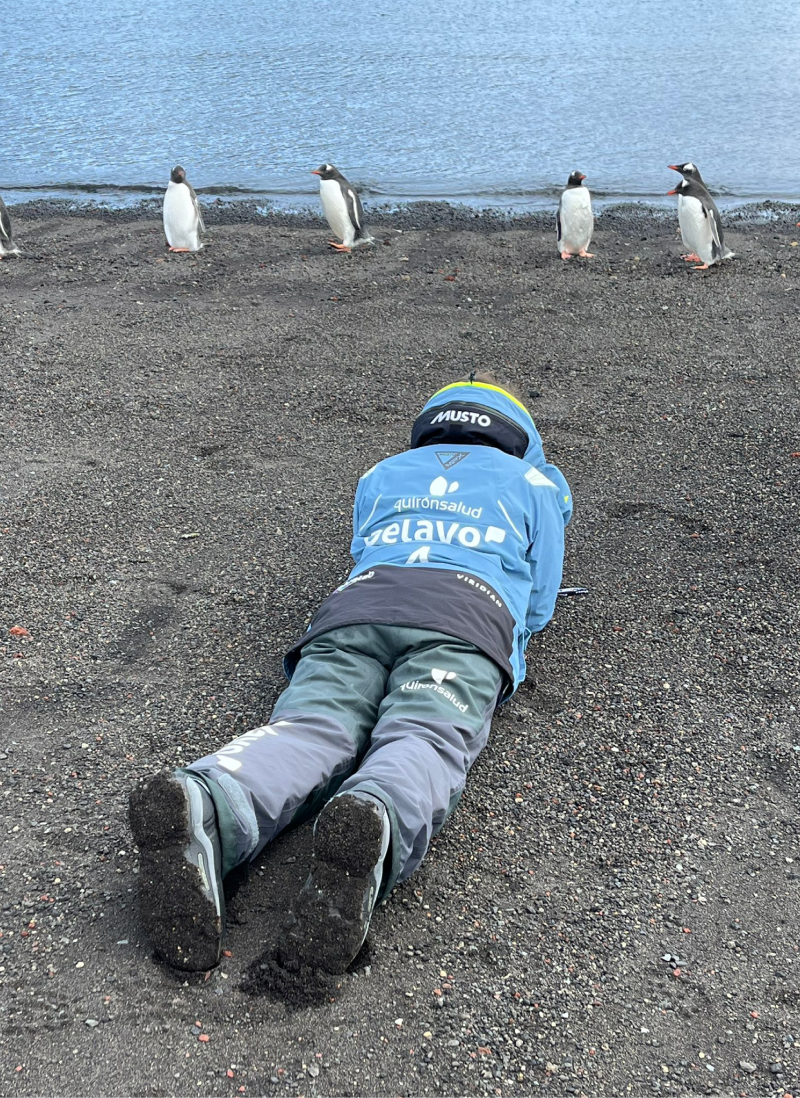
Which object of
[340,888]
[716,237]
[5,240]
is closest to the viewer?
[340,888]

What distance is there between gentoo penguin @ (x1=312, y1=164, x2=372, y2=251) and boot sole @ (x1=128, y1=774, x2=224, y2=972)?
6359 mm

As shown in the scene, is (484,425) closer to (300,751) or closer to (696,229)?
(300,751)

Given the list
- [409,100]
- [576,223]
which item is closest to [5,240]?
[576,223]

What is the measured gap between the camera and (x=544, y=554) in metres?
2.97

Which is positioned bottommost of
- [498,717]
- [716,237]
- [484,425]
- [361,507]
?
[498,717]

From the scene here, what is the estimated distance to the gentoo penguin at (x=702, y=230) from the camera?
7.28 meters

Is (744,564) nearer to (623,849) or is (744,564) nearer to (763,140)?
(623,849)

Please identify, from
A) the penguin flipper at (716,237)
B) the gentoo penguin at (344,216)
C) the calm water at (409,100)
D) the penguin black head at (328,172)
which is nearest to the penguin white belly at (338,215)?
the gentoo penguin at (344,216)

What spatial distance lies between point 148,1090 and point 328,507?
2.60m

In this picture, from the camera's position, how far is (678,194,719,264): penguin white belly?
7.29 meters

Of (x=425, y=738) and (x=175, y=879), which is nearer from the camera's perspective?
(x=175, y=879)

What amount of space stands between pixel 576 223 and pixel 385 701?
5900mm

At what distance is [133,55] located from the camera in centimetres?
1652

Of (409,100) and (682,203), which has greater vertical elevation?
(409,100)
